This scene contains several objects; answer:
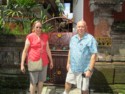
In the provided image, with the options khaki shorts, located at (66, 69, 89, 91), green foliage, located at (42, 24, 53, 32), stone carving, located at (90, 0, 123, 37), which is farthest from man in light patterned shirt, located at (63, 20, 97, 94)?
stone carving, located at (90, 0, 123, 37)

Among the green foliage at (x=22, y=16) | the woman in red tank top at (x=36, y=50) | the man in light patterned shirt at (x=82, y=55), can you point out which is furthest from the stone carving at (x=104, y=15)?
the man in light patterned shirt at (x=82, y=55)

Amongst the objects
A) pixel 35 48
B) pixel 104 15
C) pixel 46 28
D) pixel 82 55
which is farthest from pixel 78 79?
pixel 104 15

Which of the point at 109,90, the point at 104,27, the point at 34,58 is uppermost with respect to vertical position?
the point at 104,27

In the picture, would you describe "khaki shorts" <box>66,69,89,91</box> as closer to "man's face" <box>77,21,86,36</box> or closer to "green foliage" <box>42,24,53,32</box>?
"man's face" <box>77,21,86,36</box>

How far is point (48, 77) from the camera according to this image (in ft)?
29.4

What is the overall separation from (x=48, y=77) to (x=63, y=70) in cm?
41

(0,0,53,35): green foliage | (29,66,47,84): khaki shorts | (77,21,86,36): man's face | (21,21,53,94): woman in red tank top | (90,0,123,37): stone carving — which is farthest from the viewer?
(90,0,123,37): stone carving

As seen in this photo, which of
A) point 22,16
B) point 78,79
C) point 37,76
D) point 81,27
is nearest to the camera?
point 81,27

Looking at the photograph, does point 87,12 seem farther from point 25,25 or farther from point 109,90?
point 109,90

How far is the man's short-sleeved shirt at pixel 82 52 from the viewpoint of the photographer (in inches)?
266

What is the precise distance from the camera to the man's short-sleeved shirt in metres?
6.77

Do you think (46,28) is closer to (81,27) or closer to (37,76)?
(37,76)

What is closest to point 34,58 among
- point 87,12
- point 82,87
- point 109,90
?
point 82,87

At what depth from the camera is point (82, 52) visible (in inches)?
267
